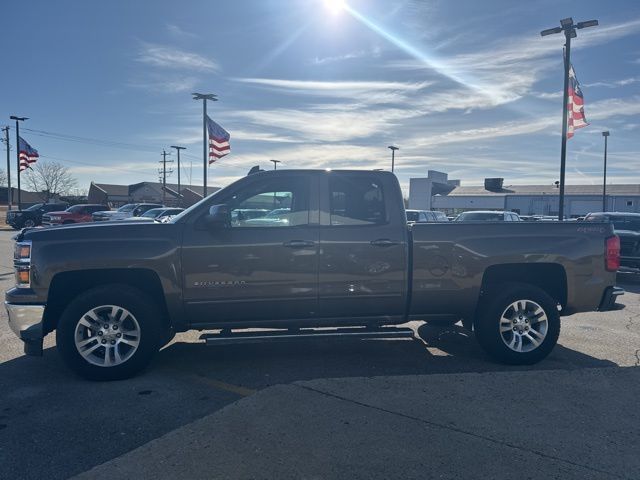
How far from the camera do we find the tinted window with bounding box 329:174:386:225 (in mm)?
4965

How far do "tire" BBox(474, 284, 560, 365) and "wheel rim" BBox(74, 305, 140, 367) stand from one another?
3.47 metres

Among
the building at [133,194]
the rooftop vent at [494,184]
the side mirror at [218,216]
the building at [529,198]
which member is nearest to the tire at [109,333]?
the side mirror at [218,216]

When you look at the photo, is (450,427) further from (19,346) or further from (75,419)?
(19,346)

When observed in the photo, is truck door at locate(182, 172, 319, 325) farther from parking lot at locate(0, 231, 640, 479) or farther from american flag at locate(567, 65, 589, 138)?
american flag at locate(567, 65, 589, 138)

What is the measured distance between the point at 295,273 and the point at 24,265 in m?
2.47

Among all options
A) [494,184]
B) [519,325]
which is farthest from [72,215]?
[494,184]

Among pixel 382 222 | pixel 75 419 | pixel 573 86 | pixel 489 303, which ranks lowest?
pixel 75 419

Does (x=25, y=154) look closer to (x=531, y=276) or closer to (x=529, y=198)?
(x=531, y=276)

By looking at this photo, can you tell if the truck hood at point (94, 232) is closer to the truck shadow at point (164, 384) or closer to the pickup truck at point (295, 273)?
the pickup truck at point (295, 273)

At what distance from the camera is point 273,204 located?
5000mm

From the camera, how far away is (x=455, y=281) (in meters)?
5.07

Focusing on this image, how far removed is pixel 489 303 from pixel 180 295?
10.3ft

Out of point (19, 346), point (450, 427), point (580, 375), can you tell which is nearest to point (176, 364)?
point (19, 346)

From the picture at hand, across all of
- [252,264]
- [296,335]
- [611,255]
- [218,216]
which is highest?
[218,216]
